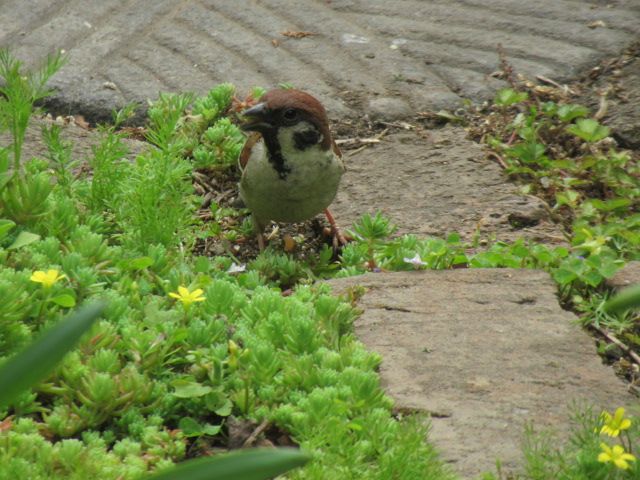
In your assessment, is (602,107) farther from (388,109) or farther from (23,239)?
(23,239)

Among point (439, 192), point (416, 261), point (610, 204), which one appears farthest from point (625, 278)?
point (439, 192)

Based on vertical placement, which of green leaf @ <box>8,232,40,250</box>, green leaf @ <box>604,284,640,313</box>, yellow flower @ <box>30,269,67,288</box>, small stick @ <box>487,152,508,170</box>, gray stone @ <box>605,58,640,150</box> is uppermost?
green leaf @ <box>604,284,640,313</box>

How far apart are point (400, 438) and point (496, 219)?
2004 mm

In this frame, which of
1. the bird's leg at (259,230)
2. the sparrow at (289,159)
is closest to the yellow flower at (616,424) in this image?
the sparrow at (289,159)

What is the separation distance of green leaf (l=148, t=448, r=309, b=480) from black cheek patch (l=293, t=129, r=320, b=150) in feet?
9.95

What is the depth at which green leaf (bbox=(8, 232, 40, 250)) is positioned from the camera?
3.19 metres

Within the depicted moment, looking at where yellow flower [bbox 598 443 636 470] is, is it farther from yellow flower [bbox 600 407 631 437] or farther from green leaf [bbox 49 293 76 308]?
green leaf [bbox 49 293 76 308]

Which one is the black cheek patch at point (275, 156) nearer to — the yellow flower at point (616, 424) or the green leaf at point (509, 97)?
the green leaf at point (509, 97)

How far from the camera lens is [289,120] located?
4.01 meters

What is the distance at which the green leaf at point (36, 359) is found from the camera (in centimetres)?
104

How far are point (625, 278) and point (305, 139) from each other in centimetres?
136

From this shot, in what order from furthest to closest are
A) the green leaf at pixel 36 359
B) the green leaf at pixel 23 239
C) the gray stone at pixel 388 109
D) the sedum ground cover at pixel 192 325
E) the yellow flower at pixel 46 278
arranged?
the gray stone at pixel 388 109 < the green leaf at pixel 23 239 < the yellow flower at pixel 46 278 < the sedum ground cover at pixel 192 325 < the green leaf at pixel 36 359

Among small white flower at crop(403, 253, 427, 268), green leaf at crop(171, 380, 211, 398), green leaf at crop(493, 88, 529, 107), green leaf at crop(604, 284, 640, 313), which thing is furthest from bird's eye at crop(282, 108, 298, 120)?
green leaf at crop(604, 284, 640, 313)

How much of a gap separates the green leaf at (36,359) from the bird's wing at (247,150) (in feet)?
10.5
